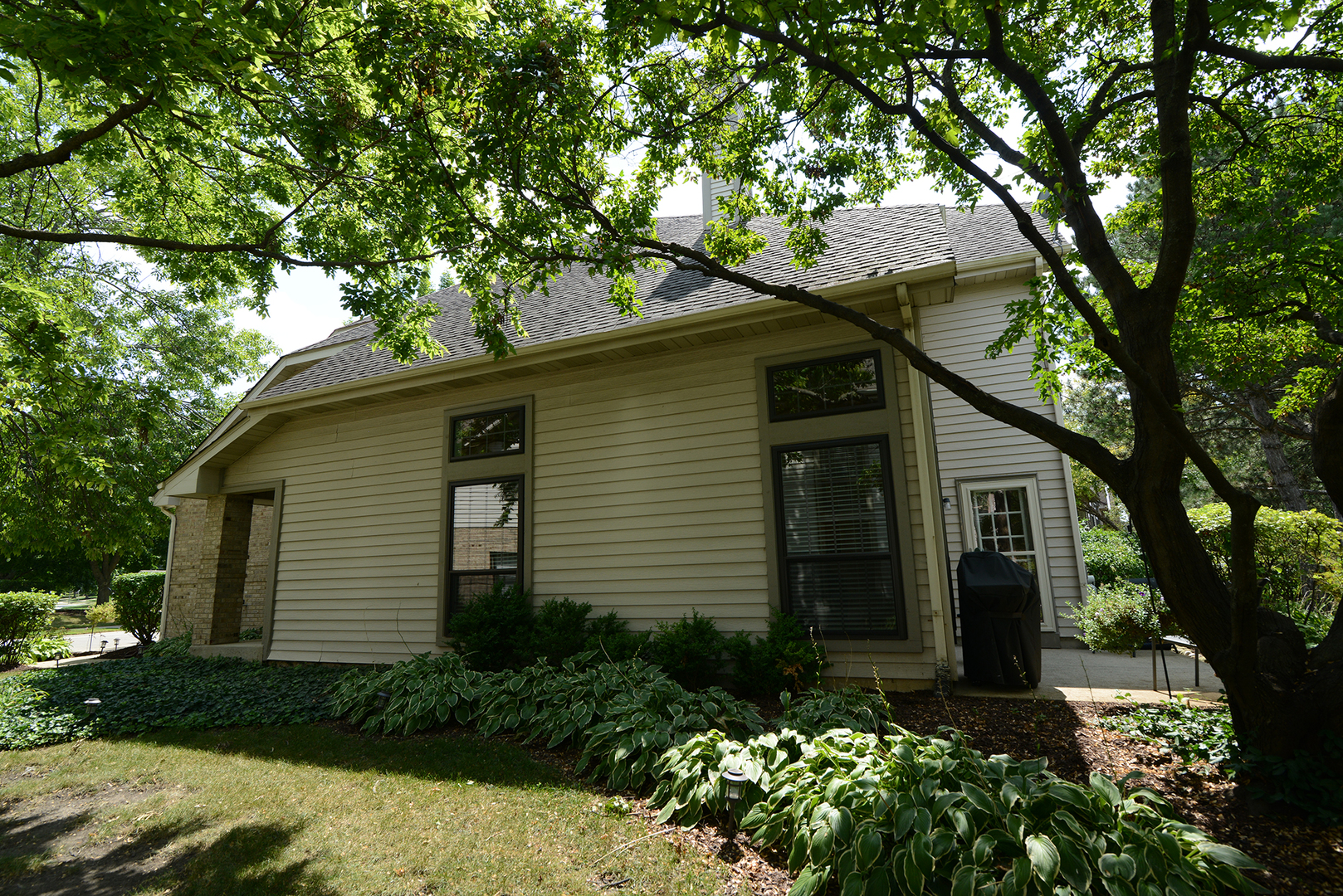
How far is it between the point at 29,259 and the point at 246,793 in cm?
1763

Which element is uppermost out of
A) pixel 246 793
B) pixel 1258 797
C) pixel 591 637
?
pixel 591 637

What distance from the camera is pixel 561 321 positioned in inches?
317

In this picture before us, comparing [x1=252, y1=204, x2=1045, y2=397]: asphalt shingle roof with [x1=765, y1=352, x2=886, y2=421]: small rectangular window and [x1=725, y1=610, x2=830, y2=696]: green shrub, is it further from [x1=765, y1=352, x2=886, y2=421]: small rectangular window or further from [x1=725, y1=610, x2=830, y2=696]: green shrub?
[x1=725, y1=610, x2=830, y2=696]: green shrub

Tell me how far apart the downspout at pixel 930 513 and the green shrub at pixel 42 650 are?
49.3 ft

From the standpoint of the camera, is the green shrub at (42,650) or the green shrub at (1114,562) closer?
the green shrub at (42,650)

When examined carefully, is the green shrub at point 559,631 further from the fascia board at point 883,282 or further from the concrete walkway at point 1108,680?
the fascia board at point 883,282

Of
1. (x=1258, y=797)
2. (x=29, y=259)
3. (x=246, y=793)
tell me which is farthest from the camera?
(x=29, y=259)

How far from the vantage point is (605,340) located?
22.9 feet

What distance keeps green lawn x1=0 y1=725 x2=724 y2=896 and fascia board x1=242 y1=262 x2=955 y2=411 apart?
13.8ft

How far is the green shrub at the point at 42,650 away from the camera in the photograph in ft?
35.7

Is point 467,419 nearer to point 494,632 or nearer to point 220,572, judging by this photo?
point 494,632

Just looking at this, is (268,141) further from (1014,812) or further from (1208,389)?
(1208,389)

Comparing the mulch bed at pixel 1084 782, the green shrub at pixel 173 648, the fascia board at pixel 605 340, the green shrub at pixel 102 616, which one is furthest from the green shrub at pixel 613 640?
the green shrub at pixel 102 616

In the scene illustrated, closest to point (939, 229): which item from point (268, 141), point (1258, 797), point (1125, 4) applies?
point (1125, 4)
